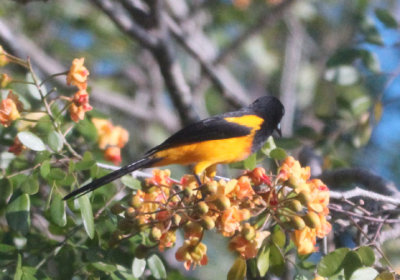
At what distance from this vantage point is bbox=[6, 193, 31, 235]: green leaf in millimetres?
2564

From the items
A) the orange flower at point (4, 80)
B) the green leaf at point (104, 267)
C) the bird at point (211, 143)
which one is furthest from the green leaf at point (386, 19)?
the green leaf at point (104, 267)

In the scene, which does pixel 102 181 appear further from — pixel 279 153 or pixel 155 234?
pixel 279 153

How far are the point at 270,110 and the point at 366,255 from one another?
1.60 m

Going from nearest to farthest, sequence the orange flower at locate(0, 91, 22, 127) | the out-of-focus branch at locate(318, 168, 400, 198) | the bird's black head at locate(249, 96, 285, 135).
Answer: the orange flower at locate(0, 91, 22, 127) → the out-of-focus branch at locate(318, 168, 400, 198) → the bird's black head at locate(249, 96, 285, 135)

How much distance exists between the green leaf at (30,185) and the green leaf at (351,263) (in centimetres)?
131

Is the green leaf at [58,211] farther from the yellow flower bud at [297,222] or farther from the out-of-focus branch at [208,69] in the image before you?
the out-of-focus branch at [208,69]

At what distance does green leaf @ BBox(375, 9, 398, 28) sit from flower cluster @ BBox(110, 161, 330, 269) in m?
1.82

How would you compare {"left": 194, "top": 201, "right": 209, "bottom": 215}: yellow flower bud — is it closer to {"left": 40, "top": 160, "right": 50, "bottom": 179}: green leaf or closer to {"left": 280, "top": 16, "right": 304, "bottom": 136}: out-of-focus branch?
{"left": 40, "top": 160, "right": 50, "bottom": 179}: green leaf

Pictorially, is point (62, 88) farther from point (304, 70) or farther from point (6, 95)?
point (304, 70)

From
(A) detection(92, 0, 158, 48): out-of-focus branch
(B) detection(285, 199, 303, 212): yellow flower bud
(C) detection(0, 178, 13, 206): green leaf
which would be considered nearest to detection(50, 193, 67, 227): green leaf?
(C) detection(0, 178, 13, 206): green leaf

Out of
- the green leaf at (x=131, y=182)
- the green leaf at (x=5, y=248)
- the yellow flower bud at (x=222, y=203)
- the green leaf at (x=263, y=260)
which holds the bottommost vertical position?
the green leaf at (x=263, y=260)

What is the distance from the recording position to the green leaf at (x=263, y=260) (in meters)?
2.55

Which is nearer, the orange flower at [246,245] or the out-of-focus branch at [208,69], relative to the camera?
the orange flower at [246,245]

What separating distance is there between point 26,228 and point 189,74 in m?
5.58
